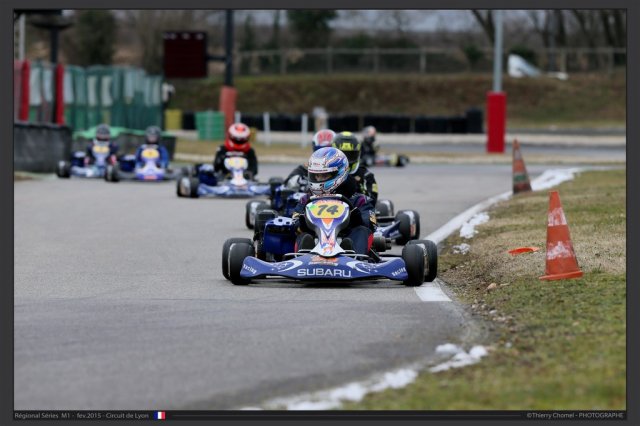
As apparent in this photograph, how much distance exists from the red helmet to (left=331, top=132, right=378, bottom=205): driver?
30.7 feet

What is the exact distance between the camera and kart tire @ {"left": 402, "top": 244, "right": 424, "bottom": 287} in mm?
12211

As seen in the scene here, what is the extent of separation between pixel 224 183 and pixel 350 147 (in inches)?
377

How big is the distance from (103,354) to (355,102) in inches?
2583

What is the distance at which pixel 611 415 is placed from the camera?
7.03m

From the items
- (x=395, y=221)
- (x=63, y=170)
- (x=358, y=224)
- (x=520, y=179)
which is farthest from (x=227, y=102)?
(x=358, y=224)

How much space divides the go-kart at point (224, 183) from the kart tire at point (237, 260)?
472 inches

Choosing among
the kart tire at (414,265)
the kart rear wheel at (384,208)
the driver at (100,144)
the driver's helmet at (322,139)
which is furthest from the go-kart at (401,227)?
the driver at (100,144)

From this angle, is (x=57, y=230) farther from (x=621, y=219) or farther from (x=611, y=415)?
(x=611, y=415)

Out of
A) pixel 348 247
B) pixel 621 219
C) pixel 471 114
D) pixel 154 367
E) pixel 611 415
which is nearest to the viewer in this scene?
pixel 611 415

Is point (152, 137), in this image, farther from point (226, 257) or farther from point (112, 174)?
point (226, 257)

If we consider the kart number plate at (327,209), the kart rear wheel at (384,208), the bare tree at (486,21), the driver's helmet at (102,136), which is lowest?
the kart rear wheel at (384,208)

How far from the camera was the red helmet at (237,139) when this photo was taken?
2539 centimetres

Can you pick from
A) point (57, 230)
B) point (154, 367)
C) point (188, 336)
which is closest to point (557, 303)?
point (188, 336)

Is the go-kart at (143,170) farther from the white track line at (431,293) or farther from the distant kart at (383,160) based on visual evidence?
the white track line at (431,293)
